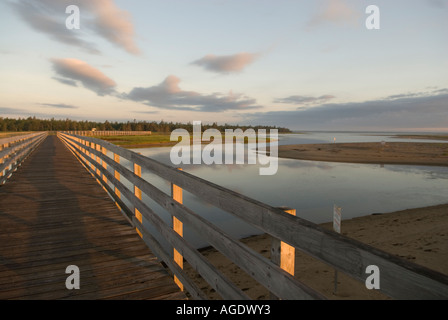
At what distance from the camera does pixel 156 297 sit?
2.80 m

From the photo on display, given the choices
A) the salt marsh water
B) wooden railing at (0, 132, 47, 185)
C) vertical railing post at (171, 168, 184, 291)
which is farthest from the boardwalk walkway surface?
the salt marsh water

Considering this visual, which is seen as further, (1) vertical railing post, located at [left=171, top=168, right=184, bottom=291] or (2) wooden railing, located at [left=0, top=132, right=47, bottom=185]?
(2) wooden railing, located at [left=0, top=132, right=47, bottom=185]

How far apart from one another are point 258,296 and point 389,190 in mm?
15849

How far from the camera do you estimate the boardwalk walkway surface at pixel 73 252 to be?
2.92 m

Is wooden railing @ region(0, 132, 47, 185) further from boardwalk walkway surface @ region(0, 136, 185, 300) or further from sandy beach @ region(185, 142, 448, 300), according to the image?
sandy beach @ region(185, 142, 448, 300)

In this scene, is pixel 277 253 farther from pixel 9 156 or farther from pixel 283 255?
pixel 9 156

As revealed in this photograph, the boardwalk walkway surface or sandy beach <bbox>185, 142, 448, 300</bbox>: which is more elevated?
the boardwalk walkway surface

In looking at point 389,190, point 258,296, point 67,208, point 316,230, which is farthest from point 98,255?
point 389,190

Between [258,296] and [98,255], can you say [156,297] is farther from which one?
[258,296]

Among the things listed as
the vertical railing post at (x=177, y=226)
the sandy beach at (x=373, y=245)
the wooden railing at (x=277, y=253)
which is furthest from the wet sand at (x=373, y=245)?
the wooden railing at (x=277, y=253)

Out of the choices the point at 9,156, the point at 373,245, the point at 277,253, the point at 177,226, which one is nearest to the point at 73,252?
the point at 177,226

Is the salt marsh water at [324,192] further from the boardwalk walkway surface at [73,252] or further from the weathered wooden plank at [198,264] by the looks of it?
the weathered wooden plank at [198,264]

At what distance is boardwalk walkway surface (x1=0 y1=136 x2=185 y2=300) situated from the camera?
2.92 meters

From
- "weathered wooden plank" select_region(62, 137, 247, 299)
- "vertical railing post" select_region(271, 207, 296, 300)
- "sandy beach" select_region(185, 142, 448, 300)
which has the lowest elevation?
"sandy beach" select_region(185, 142, 448, 300)
